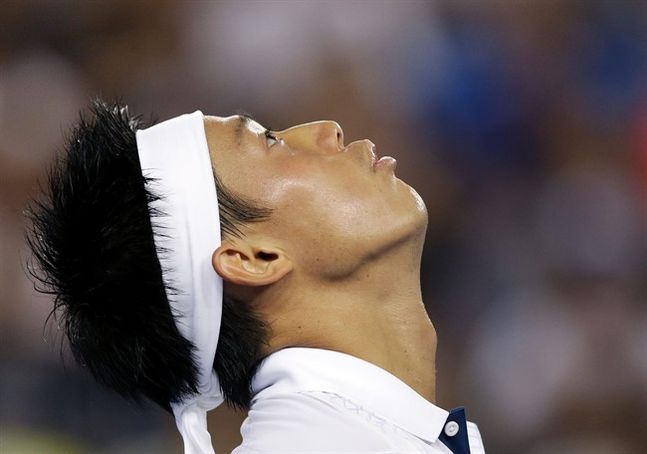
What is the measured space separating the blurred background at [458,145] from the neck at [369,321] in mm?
1294

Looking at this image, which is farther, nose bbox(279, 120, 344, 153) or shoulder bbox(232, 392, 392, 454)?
nose bbox(279, 120, 344, 153)

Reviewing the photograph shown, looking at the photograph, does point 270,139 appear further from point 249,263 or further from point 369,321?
point 369,321

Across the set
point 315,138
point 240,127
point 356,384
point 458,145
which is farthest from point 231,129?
point 458,145

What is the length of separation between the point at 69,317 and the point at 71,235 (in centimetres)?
18

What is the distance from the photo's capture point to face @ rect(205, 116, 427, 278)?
6.49ft

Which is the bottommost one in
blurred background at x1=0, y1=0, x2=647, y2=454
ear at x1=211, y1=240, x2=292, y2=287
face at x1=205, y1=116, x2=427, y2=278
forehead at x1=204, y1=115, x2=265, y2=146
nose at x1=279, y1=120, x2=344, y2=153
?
blurred background at x1=0, y1=0, x2=647, y2=454

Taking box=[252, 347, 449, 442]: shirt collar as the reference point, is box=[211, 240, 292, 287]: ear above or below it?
above

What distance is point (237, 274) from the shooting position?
6.36ft

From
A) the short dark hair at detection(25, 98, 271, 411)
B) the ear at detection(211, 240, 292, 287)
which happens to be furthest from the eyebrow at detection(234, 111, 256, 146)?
the ear at detection(211, 240, 292, 287)

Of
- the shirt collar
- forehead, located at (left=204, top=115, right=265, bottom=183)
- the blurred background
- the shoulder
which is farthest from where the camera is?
the blurred background

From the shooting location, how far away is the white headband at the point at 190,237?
1939mm

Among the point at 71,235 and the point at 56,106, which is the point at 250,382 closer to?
the point at 71,235

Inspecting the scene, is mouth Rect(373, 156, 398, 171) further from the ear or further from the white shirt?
the white shirt

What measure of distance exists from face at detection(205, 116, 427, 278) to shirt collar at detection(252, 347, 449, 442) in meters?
0.17
